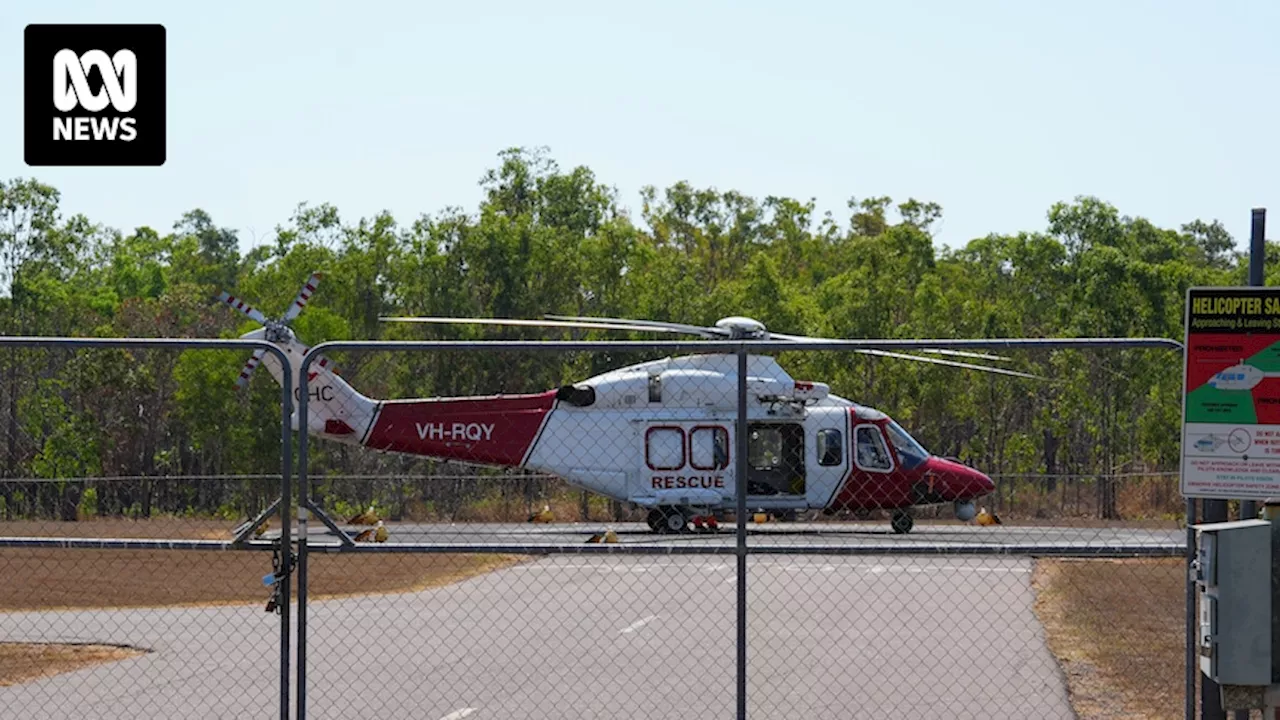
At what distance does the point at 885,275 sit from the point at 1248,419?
39.5 m

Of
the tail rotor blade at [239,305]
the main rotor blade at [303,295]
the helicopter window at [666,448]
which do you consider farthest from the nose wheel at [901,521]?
the main rotor blade at [303,295]

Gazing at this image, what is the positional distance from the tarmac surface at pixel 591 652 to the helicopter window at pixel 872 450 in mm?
8560

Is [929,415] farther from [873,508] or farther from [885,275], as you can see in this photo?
[885,275]

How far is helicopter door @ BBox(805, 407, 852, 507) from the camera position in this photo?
1195 inches

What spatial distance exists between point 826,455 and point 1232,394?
22.2m

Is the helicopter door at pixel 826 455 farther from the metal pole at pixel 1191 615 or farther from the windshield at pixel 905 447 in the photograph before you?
the metal pole at pixel 1191 615

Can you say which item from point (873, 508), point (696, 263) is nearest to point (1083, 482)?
point (873, 508)

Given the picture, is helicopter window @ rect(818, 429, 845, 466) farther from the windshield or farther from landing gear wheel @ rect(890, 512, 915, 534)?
landing gear wheel @ rect(890, 512, 915, 534)

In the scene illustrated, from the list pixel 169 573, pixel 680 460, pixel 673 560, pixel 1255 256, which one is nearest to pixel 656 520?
pixel 680 460

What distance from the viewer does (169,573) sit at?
22281 millimetres

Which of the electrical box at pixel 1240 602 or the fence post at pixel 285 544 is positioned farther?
the fence post at pixel 285 544

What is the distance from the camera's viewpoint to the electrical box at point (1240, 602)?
7.99 meters

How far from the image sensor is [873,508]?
31.5 meters

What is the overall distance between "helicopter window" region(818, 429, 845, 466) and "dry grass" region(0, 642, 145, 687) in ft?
56.7
